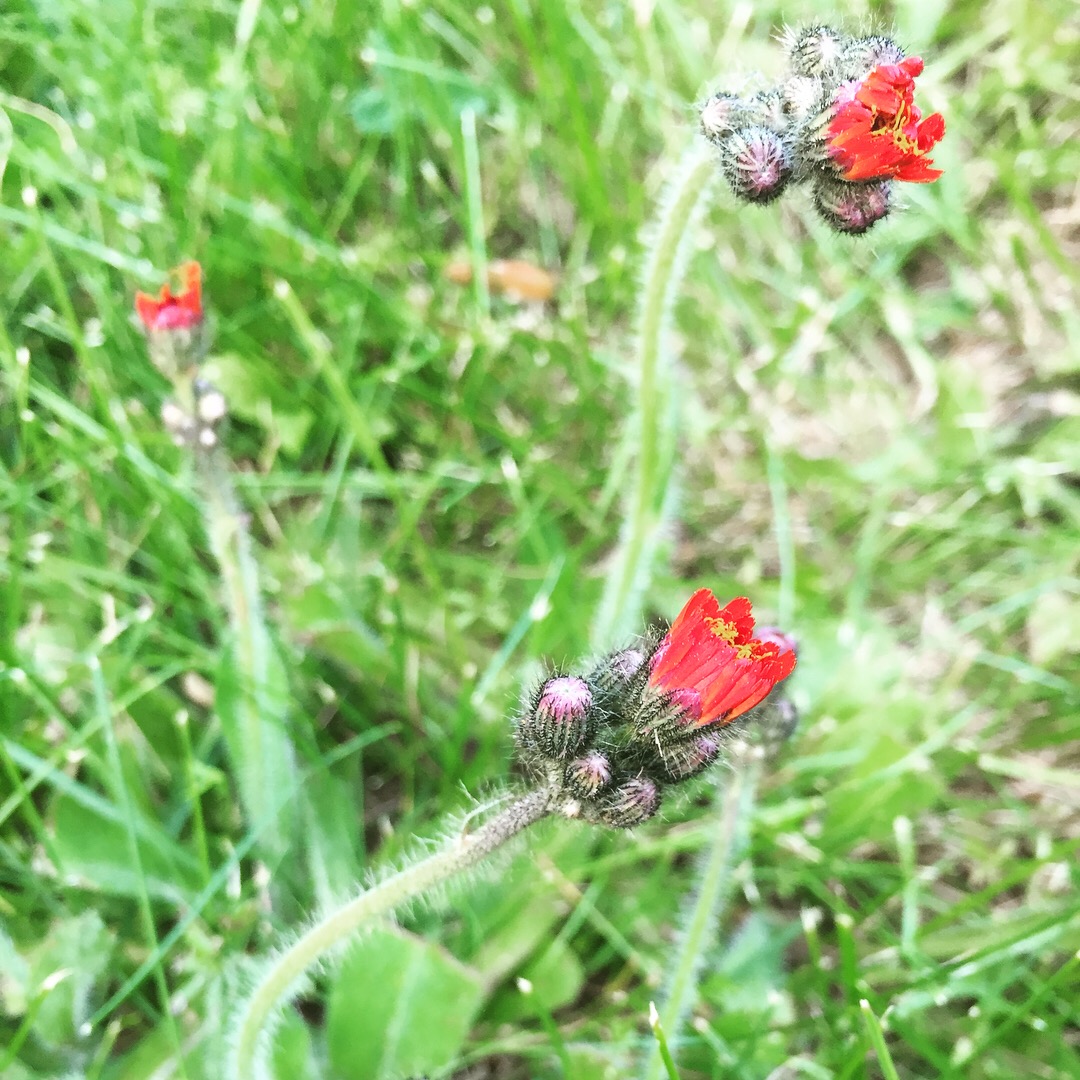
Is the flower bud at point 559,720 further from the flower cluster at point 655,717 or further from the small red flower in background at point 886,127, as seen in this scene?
the small red flower in background at point 886,127

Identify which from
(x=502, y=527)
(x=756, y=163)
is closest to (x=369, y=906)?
(x=756, y=163)

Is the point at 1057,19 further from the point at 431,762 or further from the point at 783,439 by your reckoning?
the point at 431,762

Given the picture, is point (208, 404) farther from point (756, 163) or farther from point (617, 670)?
point (756, 163)

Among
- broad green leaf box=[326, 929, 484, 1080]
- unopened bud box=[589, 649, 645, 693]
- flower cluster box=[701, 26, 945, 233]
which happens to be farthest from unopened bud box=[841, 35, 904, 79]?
broad green leaf box=[326, 929, 484, 1080]

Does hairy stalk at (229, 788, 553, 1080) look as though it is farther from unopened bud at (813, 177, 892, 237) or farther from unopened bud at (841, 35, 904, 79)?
unopened bud at (841, 35, 904, 79)

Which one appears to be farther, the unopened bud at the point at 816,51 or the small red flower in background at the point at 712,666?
the unopened bud at the point at 816,51

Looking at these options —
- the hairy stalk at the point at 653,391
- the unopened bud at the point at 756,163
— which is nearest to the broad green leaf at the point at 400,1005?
the hairy stalk at the point at 653,391
